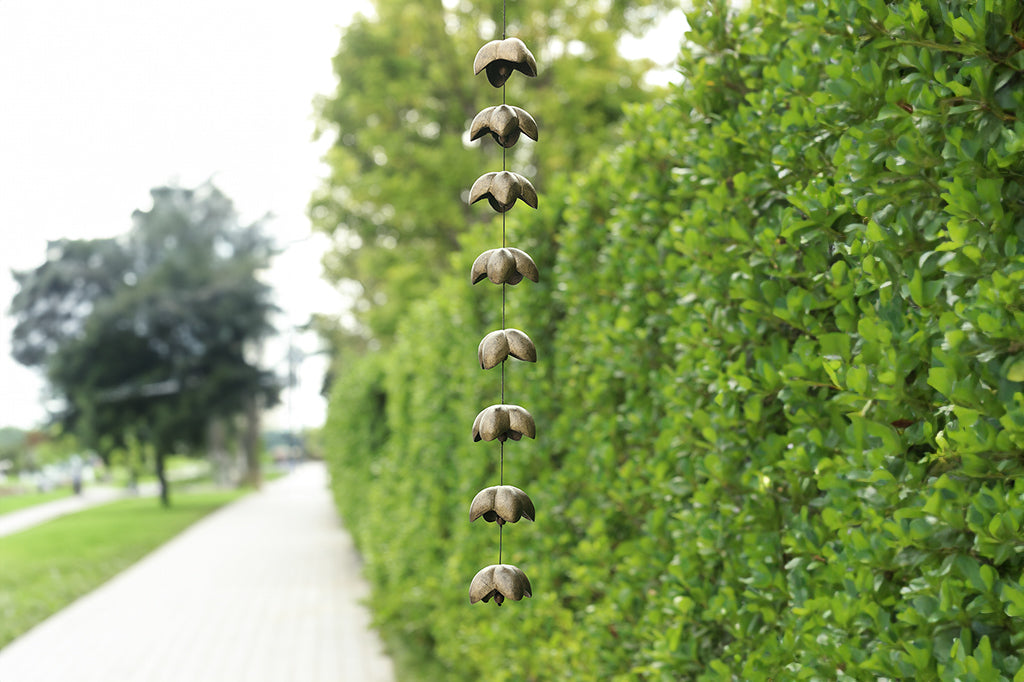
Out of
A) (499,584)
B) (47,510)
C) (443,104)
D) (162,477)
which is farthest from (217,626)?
(47,510)

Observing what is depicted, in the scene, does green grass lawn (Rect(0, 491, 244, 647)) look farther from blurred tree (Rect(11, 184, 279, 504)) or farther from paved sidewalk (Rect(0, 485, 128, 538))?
blurred tree (Rect(11, 184, 279, 504))

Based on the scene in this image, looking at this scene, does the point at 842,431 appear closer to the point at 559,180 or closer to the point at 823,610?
the point at 823,610

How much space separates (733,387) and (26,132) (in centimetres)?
942

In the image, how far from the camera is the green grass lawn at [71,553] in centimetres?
1116

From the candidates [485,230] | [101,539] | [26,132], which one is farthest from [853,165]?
[101,539]

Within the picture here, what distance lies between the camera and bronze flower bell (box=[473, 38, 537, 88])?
1.35 meters

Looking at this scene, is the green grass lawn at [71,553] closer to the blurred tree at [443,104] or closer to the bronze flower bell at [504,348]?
the blurred tree at [443,104]

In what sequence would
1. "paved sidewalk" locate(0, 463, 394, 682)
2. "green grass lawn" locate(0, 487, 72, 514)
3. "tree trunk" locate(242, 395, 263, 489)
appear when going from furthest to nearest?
"tree trunk" locate(242, 395, 263, 489), "green grass lawn" locate(0, 487, 72, 514), "paved sidewalk" locate(0, 463, 394, 682)

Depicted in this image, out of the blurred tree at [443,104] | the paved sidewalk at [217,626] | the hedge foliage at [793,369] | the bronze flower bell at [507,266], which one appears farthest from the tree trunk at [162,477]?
the bronze flower bell at [507,266]

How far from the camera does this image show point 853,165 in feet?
6.37

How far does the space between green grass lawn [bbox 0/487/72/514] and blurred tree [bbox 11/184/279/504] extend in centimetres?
419

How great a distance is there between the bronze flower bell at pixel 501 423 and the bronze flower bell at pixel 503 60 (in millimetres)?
528

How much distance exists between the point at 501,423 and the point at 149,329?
27229mm

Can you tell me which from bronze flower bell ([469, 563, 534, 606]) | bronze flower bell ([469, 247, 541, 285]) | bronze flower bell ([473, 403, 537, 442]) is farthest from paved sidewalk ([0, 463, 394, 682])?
bronze flower bell ([469, 247, 541, 285])
